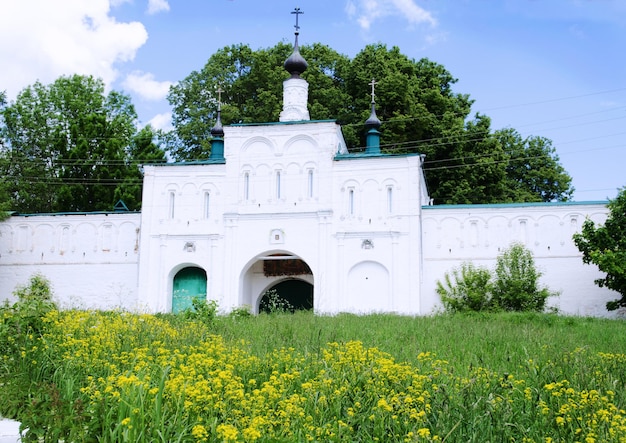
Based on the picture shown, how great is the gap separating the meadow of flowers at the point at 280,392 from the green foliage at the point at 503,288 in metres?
12.6

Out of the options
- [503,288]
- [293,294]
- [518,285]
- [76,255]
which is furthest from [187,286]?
[518,285]

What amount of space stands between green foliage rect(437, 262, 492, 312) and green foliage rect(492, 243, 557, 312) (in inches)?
12.4

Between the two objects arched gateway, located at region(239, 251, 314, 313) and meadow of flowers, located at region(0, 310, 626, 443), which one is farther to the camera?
arched gateway, located at region(239, 251, 314, 313)

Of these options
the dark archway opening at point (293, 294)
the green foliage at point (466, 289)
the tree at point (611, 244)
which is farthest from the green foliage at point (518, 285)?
the dark archway opening at point (293, 294)

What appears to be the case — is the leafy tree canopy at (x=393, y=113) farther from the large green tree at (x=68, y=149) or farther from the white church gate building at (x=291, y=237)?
the white church gate building at (x=291, y=237)

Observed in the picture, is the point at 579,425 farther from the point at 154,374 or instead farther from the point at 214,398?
the point at 154,374

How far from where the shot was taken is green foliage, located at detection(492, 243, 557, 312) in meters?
21.2

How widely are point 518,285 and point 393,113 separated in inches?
523

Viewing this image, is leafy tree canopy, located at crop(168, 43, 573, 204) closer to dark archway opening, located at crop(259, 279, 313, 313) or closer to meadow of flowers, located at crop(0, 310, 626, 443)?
dark archway opening, located at crop(259, 279, 313, 313)

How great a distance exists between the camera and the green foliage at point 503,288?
69.8 ft

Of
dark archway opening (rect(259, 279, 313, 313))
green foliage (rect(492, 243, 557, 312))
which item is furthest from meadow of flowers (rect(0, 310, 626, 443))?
dark archway opening (rect(259, 279, 313, 313))

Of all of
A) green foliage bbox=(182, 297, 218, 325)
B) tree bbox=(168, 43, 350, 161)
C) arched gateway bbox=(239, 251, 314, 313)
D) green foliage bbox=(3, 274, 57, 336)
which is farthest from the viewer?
tree bbox=(168, 43, 350, 161)

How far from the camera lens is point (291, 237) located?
23297 mm

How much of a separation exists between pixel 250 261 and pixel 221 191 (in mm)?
2738
